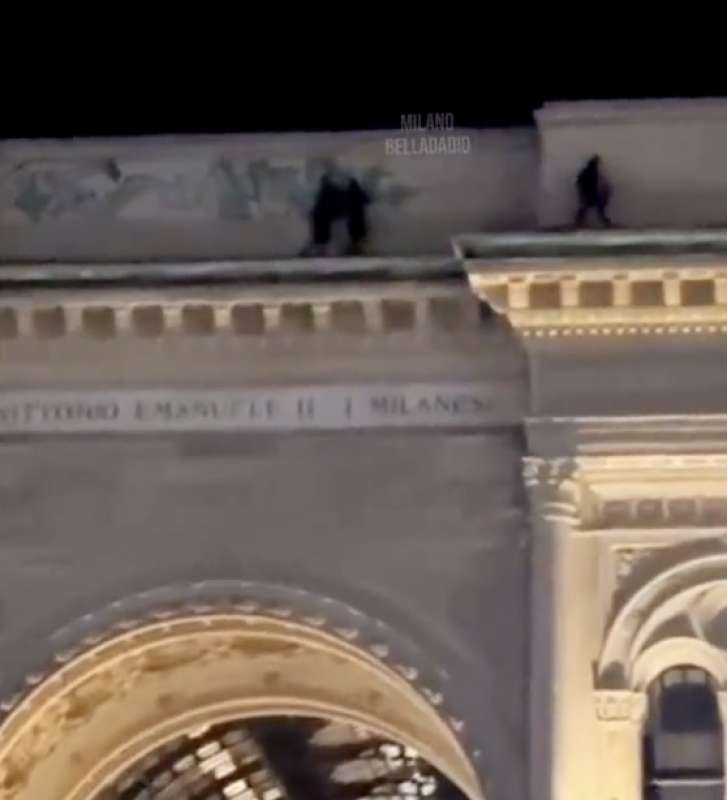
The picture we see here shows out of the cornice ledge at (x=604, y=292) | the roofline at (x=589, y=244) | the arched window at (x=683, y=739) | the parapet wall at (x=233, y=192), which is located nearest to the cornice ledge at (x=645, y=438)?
the cornice ledge at (x=604, y=292)

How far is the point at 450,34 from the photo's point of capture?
19.3m

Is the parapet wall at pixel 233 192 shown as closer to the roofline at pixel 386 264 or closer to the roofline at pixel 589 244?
the roofline at pixel 386 264

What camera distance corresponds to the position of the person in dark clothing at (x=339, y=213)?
17.5 m

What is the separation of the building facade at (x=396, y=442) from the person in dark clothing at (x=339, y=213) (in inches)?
5.6

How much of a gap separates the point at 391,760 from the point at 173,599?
24.3 feet

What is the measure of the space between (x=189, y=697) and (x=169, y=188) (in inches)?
122

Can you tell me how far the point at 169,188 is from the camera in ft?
59.1

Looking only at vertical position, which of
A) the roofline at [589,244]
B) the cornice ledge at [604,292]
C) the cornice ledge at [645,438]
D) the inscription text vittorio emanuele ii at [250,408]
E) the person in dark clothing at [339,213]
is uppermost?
the person in dark clothing at [339,213]

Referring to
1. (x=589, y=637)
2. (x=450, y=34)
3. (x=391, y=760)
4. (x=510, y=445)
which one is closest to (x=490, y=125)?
(x=450, y=34)

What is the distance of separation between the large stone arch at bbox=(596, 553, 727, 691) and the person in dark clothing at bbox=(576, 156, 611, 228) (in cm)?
195

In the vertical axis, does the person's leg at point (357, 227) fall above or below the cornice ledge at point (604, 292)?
above

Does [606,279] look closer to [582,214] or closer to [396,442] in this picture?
[582,214]

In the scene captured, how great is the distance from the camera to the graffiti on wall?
58.6ft

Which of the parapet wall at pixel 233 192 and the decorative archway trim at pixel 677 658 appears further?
the parapet wall at pixel 233 192
